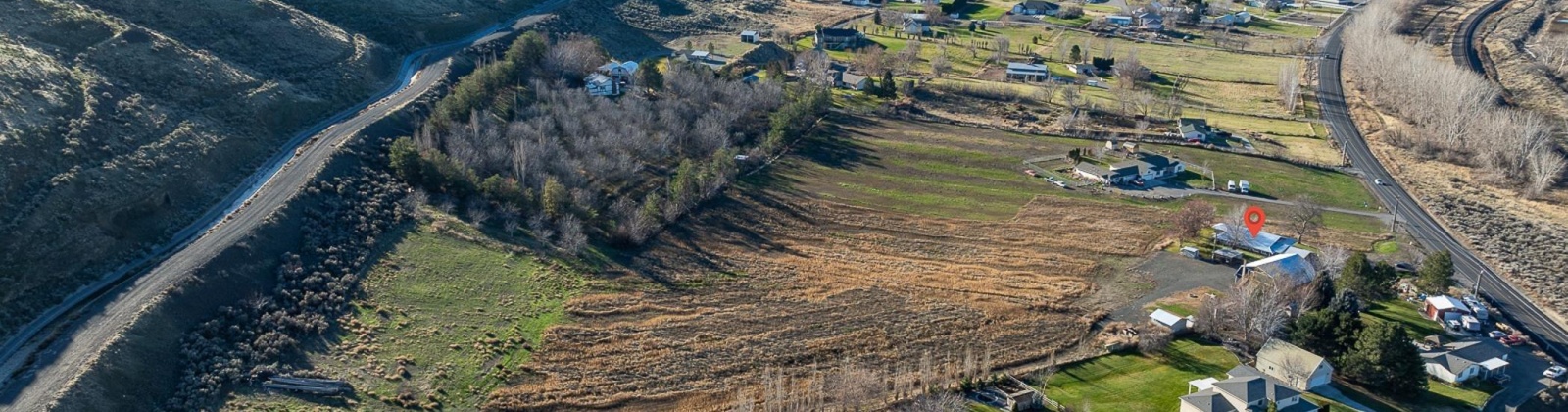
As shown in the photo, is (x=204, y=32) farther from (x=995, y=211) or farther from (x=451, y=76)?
(x=995, y=211)

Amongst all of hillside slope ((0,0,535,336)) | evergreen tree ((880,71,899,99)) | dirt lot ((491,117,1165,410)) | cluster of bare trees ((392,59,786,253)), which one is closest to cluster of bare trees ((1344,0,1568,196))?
dirt lot ((491,117,1165,410))

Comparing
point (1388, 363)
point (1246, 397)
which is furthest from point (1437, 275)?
point (1246, 397)

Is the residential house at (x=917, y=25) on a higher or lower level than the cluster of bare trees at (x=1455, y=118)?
higher

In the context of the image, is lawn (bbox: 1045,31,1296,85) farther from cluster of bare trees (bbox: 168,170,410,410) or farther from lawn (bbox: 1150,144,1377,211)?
cluster of bare trees (bbox: 168,170,410,410)

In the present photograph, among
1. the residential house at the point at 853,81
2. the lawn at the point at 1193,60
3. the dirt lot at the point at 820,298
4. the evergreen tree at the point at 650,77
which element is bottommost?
the dirt lot at the point at 820,298

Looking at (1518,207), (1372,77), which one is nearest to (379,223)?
(1518,207)

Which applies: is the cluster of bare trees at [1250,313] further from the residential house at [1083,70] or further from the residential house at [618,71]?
the residential house at [1083,70]

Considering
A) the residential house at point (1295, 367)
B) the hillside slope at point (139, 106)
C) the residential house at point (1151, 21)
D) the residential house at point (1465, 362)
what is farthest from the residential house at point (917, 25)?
the residential house at point (1465, 362)
